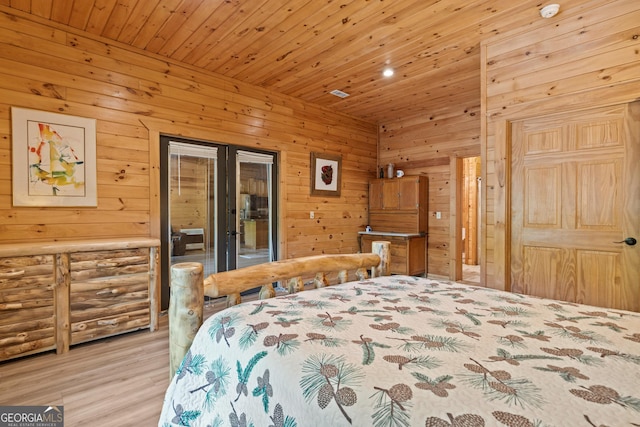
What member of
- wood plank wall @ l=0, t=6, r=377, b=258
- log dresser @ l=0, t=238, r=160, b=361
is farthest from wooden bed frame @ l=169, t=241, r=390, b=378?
wood plank wall @ l=0, t=6, r=377, b=258

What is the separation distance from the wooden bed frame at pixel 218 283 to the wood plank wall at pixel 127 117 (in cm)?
240

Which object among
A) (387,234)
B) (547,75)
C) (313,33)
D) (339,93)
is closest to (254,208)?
(339,93)

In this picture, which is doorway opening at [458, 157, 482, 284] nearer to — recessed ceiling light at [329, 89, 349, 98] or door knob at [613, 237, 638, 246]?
recessed ceiling light at [329, 89, 349, 98]

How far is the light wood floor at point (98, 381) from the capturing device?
1954mm

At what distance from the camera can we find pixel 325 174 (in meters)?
5.37

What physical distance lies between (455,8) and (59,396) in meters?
4.17

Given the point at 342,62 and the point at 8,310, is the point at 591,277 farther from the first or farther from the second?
the point at 8,310

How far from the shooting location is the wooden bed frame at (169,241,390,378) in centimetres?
138

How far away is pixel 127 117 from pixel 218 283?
278 cm

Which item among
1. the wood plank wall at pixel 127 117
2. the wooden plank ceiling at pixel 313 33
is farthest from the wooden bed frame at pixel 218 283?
the wood plank wall at pixel 127 117

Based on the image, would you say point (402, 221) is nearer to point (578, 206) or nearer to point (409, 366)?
point (578, 206)

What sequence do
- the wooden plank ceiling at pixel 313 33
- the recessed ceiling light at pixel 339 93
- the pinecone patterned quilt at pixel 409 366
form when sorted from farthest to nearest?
the recessed ceiling light at pixel 339 93, the wooden plank ceiling at pixel 313 33, the pinecone patterned quilt at pixel 409 366

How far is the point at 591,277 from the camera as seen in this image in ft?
8.91

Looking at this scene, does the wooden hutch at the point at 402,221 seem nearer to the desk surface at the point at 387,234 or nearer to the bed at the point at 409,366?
the desk surface at the point at 387,234
